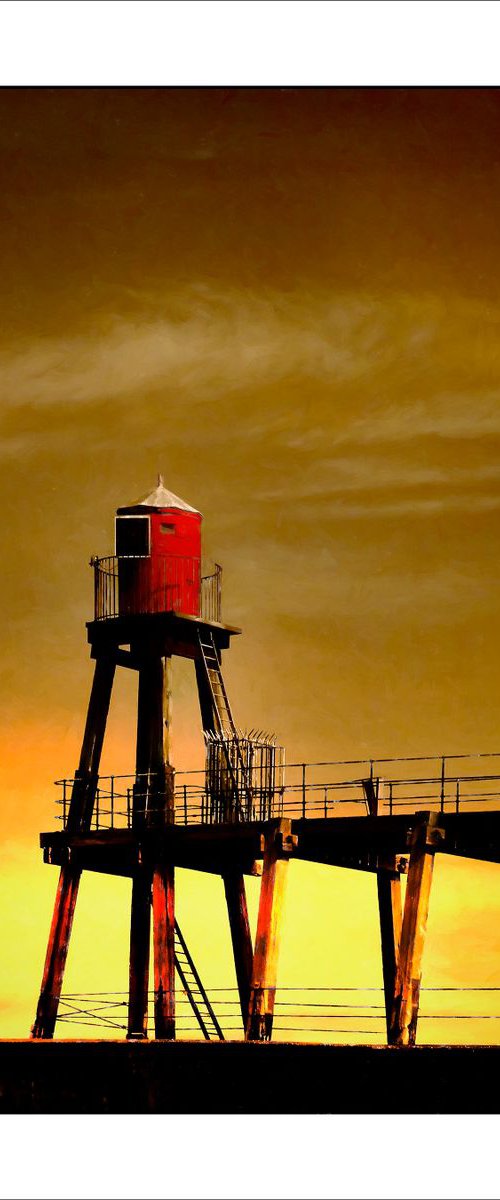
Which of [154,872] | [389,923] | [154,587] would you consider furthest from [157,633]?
[389,923]

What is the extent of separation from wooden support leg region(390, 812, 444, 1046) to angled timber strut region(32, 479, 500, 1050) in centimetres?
184

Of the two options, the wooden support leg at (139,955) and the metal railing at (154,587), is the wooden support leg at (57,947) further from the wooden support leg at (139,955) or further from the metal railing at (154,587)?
the metal railing at (154,587)

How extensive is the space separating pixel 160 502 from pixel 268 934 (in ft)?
22.4

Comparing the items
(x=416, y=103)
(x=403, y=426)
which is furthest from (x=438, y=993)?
(x=416, y=103)

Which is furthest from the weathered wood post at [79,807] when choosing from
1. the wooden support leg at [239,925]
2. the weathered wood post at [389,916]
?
the weathered wood post at [389,916]

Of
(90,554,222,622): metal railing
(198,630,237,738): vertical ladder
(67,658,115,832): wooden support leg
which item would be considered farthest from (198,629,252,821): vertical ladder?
(67,658,115,832): wooden support leg

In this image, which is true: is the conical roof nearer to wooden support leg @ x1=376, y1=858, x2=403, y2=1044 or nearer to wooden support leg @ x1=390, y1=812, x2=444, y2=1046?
wooden support leg @ x1=376, y1=858, x2=403, y2=1044

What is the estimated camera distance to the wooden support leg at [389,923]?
29797 millimetres

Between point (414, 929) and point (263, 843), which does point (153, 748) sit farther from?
point (414, 929)

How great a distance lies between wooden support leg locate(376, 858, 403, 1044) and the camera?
29797mm

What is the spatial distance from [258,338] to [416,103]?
5.43m

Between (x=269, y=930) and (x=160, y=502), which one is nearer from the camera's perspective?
(x=269, y=930)

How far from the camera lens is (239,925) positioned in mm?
31031

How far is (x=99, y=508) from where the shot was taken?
32.4 m
